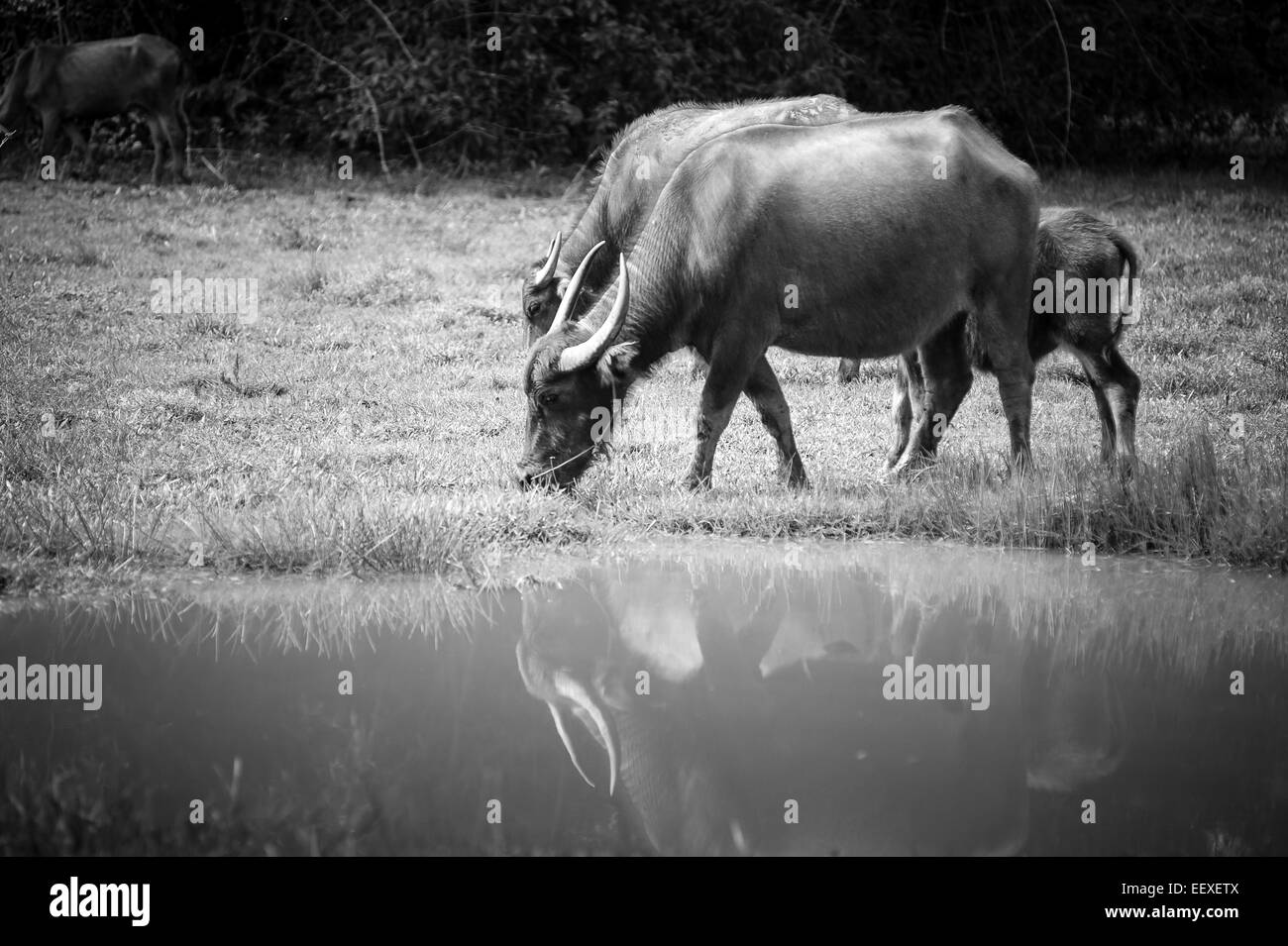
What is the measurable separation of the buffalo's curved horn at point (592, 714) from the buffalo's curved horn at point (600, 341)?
227 centimetres

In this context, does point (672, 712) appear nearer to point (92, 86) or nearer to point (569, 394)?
point (569, 394)

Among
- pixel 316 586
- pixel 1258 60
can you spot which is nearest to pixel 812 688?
pixel 316 586

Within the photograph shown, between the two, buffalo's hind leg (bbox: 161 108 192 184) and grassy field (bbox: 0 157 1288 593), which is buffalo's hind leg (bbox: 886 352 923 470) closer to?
grassy field (bbox: 0 157 1288 593)

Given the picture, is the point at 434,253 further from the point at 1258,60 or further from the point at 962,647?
the point at 1258,60

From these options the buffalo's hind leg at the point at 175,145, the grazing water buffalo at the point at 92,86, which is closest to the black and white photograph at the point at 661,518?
the buffalo's hind leg at the point at 175,145

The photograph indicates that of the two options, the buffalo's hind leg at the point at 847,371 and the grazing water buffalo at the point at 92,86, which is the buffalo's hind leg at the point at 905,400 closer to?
the buffalo's hind leg at the point at 847,371

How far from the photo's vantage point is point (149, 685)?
17.3ft

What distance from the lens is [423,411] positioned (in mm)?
9461

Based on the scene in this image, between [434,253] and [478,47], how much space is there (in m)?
4.48

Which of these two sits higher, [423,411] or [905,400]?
[905,400]

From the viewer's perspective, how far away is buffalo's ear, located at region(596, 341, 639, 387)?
7465mm

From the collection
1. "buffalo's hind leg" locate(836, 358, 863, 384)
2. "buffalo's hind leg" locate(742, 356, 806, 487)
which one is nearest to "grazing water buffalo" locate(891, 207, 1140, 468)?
"buffalo's hind leg" locate(742, 356, 806, 487)

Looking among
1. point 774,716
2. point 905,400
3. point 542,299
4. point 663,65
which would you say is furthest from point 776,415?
point 663,65

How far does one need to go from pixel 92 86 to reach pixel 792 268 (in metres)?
10.8
